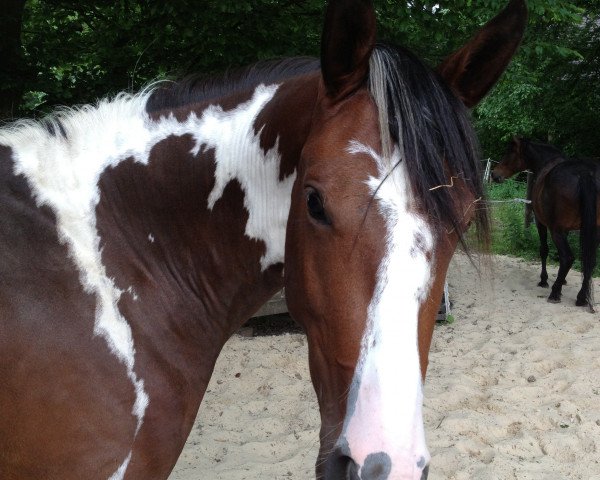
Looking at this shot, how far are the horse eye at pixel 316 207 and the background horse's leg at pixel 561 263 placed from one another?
263 inches

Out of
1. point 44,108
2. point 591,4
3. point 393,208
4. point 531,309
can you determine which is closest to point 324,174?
point 393,208

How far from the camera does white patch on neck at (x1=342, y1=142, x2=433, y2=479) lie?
1174mm

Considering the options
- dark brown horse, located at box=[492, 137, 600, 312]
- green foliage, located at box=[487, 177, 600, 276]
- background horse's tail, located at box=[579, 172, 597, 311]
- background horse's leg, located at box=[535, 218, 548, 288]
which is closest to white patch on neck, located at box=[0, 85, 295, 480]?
dark brown horse, located at box=[492, 137, 600, 312]

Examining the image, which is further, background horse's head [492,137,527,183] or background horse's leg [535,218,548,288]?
background horse's head [492,137,527,183]

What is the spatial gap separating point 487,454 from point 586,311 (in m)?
4.04

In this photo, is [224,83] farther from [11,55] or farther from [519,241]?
[519,241]

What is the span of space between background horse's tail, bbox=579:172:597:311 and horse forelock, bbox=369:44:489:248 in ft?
20.7

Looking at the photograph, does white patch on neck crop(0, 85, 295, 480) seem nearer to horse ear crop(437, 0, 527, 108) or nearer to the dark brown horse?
horse ear crop(437, 0, 527, 108)

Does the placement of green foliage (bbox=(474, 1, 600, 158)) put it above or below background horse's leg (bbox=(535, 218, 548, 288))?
above

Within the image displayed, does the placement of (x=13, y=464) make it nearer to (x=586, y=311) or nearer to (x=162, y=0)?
(x=162, y=0)

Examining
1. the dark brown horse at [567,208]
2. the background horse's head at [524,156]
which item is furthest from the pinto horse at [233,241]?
the background horse's head at [524,156]

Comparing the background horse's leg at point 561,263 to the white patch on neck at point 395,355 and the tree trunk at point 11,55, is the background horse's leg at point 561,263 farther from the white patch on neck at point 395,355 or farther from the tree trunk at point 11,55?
the white patch on neck at point 395,355

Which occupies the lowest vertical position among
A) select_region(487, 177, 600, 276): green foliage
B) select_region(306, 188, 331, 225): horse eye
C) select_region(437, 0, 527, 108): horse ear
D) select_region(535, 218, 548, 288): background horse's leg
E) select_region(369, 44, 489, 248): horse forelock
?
select_region(487, 177, 600, 276): green foliage

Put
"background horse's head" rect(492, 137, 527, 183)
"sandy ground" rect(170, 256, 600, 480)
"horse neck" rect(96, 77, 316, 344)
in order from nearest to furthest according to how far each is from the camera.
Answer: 1. "horse neck" rect(96, 77, 316, 344)
2. "sandy ground" rect(170, 256, 600, 480)
3. "background horse's head" rect(492, 137, 527, 183)
